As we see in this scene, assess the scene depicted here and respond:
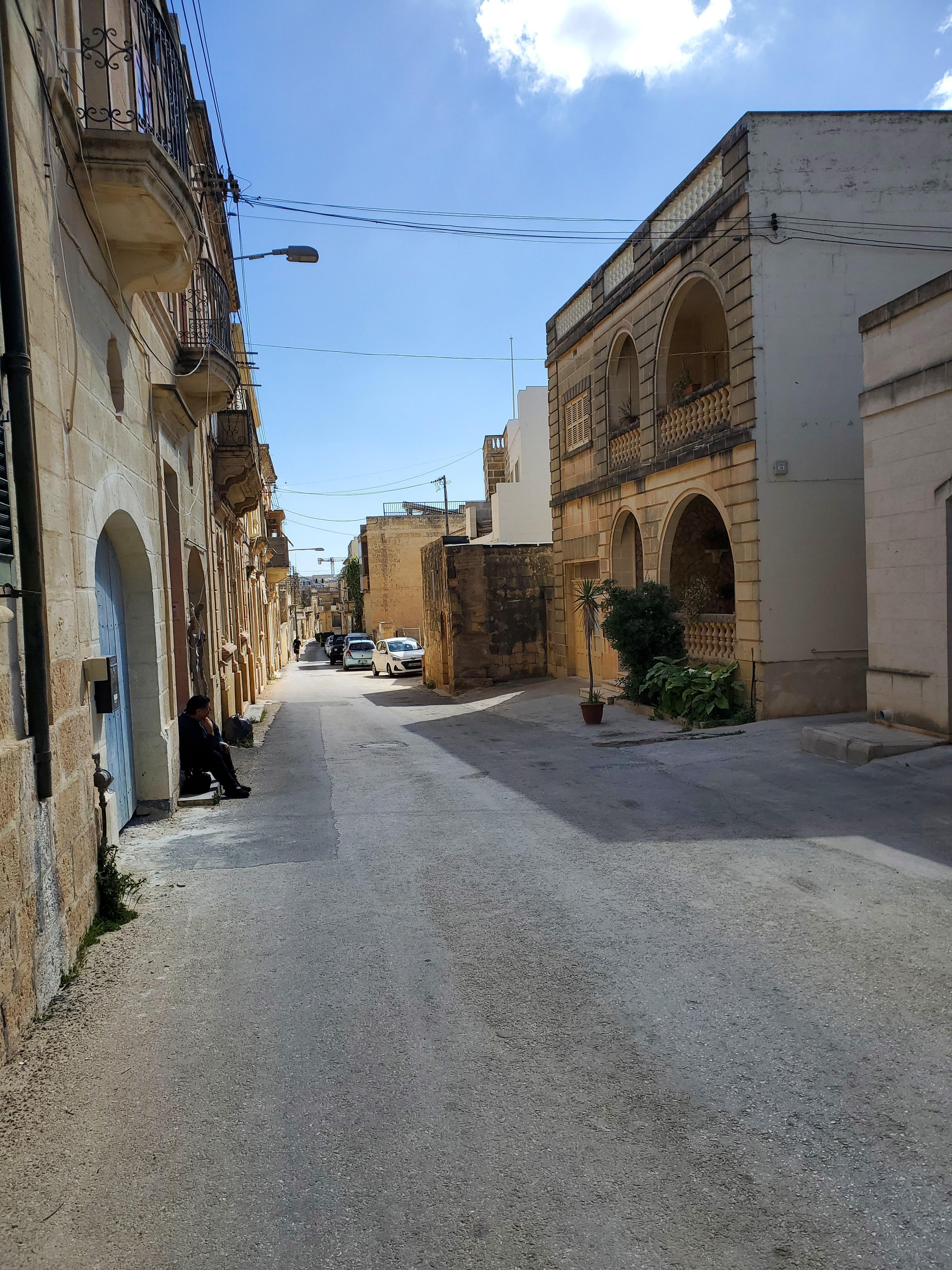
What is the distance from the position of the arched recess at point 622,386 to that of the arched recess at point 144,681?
12756 mm

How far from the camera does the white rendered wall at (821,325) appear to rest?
13.3 m

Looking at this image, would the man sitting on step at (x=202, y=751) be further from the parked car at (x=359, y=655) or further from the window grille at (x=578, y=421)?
the parked car at (x=359, y=655)

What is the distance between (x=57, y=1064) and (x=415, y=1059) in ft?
4.98

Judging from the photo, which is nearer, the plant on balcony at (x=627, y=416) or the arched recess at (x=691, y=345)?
the arched recess at (x=691, y=345)

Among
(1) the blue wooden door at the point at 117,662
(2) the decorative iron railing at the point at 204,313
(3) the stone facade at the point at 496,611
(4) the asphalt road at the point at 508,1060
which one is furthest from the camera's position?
(3) the stone facade at the point at 496,611

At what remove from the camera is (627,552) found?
19.6 m

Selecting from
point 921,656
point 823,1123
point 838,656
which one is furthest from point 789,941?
point 838,656

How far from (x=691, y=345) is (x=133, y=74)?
1378 cm

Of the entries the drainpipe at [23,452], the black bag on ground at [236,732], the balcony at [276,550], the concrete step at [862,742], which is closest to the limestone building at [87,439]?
the drainpipe at [23,452]

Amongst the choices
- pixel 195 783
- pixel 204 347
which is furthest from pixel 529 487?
pixel 195 783

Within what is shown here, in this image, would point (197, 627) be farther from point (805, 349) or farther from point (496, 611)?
point (496, 611)

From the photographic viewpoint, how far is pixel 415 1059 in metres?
3.88

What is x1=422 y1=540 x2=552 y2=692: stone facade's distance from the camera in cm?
2433

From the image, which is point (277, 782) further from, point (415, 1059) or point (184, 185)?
point (415, 1059)
